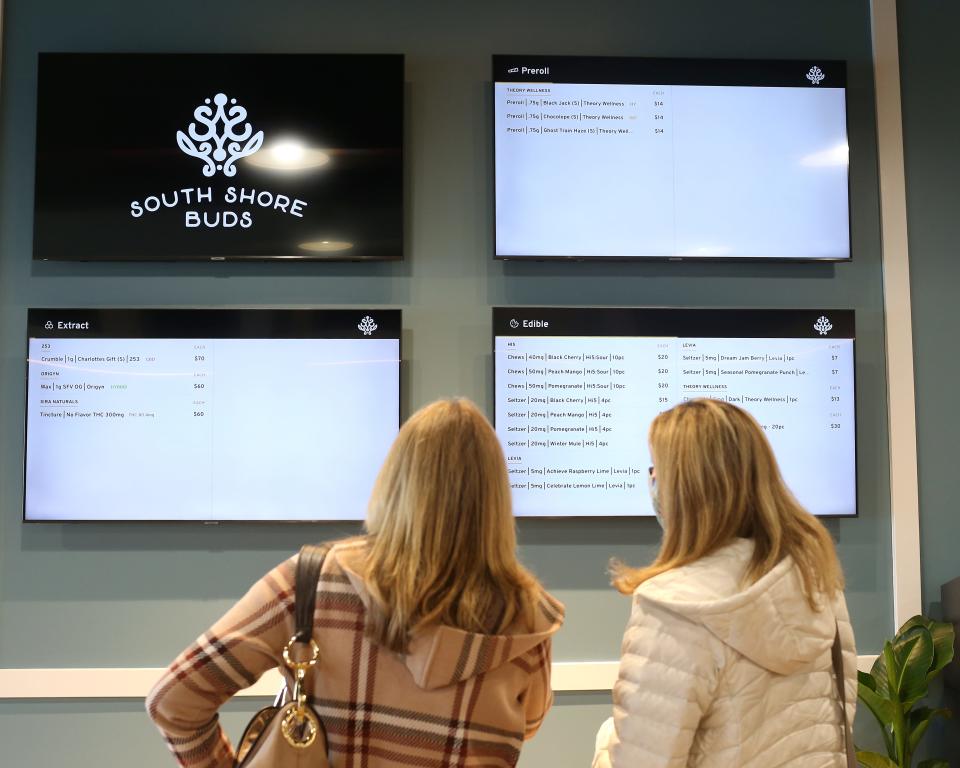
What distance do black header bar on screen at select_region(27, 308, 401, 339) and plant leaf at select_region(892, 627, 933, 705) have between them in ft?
5.36

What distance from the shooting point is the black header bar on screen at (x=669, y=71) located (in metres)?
2.59

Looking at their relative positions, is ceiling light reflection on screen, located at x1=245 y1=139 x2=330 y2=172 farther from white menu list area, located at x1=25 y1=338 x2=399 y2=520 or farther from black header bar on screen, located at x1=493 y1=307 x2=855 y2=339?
black header bar on screen, located at x1=493 y1=307 x2=855 y2=339

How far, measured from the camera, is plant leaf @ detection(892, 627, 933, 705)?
232cm

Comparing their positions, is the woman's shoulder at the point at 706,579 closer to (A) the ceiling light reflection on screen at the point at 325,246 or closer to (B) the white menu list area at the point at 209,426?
(B) the white menu list area at the point at 209,426

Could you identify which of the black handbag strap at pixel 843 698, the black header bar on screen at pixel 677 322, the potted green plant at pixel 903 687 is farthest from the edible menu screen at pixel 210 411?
the potted green plant at pixel 903 687

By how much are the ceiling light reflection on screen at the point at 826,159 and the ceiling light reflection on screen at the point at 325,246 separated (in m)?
1.38

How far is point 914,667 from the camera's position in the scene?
2.33 meters

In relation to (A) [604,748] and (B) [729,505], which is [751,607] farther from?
(A) [604,748]

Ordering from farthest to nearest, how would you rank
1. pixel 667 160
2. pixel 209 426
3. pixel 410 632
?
pixel 667 160 → pixel 209 426 → pixel 410 632

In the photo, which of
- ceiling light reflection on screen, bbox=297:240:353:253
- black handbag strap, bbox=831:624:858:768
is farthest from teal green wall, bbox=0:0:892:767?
black handbag strap, bbox=831:624:858:768

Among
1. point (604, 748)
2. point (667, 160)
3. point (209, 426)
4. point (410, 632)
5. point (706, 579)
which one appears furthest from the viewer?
point (667, 160)

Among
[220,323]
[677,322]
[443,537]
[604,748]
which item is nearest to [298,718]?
[443,537]

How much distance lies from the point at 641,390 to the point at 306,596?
1.50 meters

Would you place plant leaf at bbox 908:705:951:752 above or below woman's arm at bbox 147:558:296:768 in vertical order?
below
